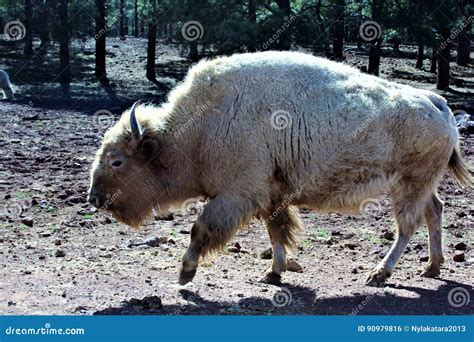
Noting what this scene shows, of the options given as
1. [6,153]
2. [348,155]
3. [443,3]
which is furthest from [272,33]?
[348,155]

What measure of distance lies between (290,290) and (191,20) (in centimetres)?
1752

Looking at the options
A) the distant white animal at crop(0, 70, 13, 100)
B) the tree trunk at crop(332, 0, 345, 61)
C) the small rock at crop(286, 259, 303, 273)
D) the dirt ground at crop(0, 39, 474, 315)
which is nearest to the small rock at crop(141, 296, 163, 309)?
the dirt ground at crop(0, 39, 474, 315)

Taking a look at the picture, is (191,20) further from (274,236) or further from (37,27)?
(274,236)

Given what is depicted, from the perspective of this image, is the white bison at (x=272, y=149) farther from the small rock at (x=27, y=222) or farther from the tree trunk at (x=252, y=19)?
the tree trunk at (x=252, y=19)
